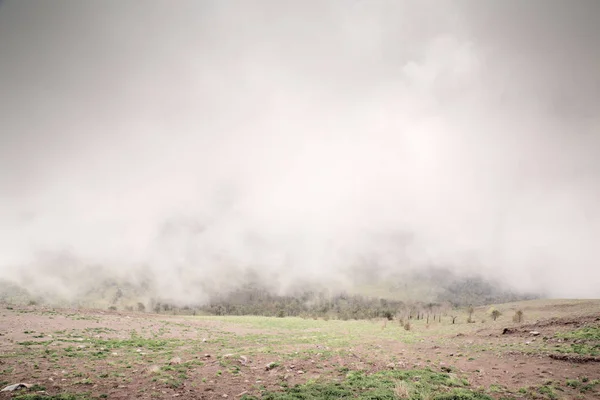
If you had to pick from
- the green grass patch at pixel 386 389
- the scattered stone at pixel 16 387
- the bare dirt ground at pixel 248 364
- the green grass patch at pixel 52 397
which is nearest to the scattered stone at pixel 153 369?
the bare dirt ground at pixel 248 364

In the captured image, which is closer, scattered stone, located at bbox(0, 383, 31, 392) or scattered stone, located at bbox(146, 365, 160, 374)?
scattered stone, located at bbox(0, 383, 31, 392)

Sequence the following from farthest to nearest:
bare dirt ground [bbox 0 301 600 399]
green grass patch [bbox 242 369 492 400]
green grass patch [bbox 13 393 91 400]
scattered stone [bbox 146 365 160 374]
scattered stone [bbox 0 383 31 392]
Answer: scattered stone [bbox 146 365 160 374], bare dirt ground [bbox 0 301 600 399], green grass patch [bbox 242 369 492 400], scattered stone [bbox 0 383 31 392], green grass patch [bbox 13 393 91 400]

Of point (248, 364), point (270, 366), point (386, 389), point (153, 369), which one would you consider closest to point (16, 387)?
point (153, 369)

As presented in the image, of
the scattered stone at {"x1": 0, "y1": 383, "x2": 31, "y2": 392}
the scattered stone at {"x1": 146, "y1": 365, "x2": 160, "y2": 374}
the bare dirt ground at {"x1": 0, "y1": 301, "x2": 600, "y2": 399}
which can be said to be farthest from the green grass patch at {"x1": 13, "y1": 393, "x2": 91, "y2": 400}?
the scattered stone at {"x1": 146, "y1": 365, "x2": 160, "y2": 374}

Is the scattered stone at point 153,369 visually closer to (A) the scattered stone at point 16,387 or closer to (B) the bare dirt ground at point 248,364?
(B) the bare dirt ground at point 248,364

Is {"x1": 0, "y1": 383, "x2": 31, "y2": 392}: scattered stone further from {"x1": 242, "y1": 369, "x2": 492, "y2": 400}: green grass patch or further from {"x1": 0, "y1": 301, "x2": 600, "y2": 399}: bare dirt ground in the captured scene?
{"x1": 242, "y1": 369, "x2": 492, "y2": 400}: green grass patch

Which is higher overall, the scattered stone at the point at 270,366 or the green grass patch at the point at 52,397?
the green grass patch at the point at 52,397

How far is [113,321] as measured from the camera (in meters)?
43.9

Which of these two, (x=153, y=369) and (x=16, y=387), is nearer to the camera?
(x=16, y=387)

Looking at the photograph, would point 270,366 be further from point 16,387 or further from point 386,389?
point 16,387

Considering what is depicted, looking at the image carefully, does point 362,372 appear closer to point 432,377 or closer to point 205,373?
point 432,377

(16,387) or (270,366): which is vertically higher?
(16,387)

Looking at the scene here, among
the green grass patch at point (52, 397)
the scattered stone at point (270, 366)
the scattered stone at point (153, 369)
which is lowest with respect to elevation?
the scattered stone at point (270, 366)

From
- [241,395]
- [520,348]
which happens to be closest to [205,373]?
[241,395]
